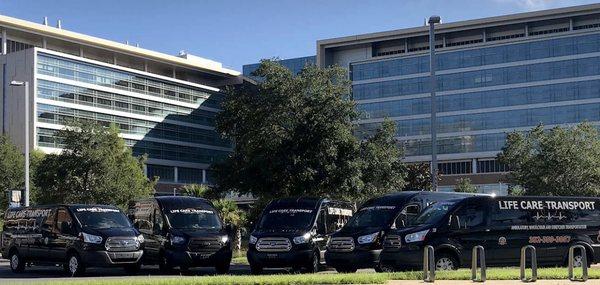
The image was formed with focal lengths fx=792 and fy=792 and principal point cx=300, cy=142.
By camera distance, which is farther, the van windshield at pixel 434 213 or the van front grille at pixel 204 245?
the van front grille at pixel 204 245

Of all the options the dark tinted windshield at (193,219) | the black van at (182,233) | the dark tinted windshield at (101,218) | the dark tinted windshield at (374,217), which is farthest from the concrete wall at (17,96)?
the dark tinted windshield at (374,217)

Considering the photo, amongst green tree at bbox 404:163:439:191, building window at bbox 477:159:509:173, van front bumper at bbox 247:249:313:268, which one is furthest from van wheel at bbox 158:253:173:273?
building window at bbox 477:159:509:173

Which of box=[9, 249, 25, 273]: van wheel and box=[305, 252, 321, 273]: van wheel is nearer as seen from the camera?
box=[305, 252, 321, 273]: van wheel

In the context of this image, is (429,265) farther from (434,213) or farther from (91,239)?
(91,239)

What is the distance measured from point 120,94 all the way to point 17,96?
627 inches

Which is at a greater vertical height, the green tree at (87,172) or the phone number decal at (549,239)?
the green tree at (87,172)

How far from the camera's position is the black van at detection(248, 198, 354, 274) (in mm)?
20734

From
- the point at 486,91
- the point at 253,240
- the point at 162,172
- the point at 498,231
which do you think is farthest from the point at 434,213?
the point at 162,172

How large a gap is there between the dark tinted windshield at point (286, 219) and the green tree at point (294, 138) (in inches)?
315

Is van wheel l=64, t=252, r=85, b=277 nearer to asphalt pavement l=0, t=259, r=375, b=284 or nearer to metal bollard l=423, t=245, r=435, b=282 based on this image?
asphalt pavement l=0, t=259, r=375, b=284

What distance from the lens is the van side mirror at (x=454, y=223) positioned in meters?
18.5

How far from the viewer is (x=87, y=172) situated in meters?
53.6

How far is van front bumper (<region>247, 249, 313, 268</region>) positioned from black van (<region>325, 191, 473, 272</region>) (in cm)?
56

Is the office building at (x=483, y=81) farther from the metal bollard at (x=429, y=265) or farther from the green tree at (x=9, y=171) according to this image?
the metal bollard at (x=429, y=265)
